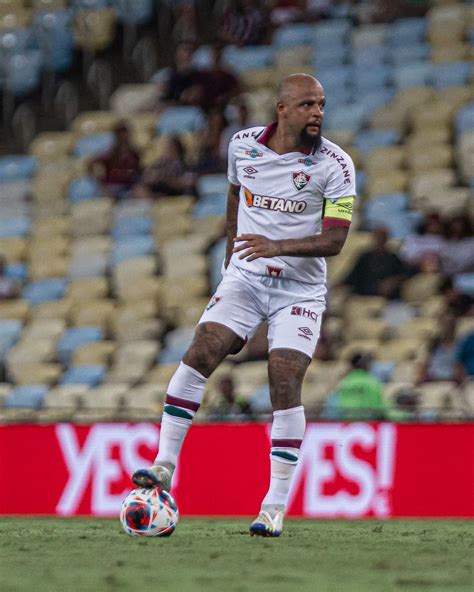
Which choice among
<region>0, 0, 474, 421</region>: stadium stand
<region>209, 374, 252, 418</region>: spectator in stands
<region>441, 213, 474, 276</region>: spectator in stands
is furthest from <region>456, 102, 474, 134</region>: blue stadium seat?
<region>209, 374, 252, 418</region>: spectator in stands

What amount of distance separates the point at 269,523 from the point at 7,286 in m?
9.74

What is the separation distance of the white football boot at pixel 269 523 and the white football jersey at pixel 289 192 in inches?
47.3

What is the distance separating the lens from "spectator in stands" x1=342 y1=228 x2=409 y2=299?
14086mm

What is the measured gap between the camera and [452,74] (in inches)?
664

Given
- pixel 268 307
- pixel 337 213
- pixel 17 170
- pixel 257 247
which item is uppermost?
pixel 337 213

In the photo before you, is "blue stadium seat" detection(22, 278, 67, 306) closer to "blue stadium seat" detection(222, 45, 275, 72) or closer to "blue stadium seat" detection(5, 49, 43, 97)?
"blue stadium seat" detection(222, 45, 275, 72)

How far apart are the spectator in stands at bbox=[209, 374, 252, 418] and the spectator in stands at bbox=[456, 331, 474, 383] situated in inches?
70.9

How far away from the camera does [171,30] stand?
2000cm

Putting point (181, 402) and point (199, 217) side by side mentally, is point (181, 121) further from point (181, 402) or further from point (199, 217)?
point (181, 402)

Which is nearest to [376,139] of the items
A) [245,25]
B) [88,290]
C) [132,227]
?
[132,227]

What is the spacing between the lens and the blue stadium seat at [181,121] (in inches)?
701

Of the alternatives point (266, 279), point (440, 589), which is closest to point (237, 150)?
point (266, 279)

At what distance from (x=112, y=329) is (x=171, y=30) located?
18.8ft

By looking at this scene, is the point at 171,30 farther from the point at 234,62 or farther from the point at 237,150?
the point at 237,150
